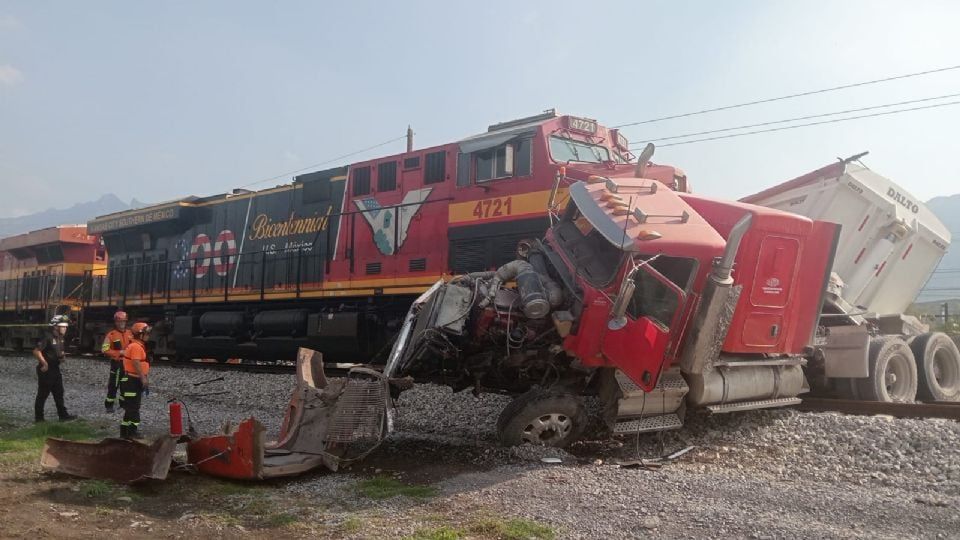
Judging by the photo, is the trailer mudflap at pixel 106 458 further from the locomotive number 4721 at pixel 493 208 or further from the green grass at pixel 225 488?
the locomotive number 4721 at pixel 493 208

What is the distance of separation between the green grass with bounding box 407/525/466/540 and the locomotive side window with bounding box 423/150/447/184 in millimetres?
7819

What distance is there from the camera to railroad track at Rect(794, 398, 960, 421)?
25.1 feet

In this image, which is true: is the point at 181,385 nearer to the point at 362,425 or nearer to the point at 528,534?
the point at 362,425

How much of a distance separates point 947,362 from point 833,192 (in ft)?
9.79

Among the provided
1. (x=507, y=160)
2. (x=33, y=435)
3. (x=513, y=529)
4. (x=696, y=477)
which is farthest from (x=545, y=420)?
(x=33, y=435)

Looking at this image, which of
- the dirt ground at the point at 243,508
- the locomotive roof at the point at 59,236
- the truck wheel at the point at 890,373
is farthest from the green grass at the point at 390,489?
the locomotive roof at the point at 59,236

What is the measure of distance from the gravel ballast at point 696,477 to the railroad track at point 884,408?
22.2 inches

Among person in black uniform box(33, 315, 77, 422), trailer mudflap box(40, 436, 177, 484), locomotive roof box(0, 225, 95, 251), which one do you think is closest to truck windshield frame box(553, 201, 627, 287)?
trailer mudflap box(40, 436, 177, 484)

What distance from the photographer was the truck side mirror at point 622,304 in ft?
19.9

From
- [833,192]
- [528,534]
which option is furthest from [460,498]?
[833,192]

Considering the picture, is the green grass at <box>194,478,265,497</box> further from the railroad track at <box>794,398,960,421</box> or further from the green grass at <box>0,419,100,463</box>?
the railroad track at <box>794,398,960,421</box>

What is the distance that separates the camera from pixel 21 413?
10.1 metres

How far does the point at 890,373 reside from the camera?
9352 mm

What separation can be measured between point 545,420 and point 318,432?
2.09 metres
